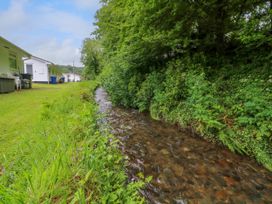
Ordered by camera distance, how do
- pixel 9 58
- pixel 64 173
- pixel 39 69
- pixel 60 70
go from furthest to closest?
pixel 60 70
pixel 39 69
pixel 9 58
pixel 64 173

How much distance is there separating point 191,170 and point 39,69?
26695 millimetres

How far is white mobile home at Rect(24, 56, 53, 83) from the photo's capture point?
990 inches

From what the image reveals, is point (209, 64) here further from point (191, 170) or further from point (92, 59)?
point (92, 59)

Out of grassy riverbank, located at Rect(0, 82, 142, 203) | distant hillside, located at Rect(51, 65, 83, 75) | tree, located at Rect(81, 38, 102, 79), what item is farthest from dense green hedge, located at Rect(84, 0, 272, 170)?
distant hillside, located at Rect(51, 65, 83, 75)

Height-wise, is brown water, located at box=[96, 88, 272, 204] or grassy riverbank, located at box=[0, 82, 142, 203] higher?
grassy riverbank, located at box=[0, 82, 142, 203]

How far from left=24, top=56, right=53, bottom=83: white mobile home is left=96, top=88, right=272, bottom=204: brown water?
24.1m

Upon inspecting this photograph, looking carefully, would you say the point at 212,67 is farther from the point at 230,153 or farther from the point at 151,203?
the point at 151,203

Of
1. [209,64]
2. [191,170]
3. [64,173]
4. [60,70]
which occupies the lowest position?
[191,170]

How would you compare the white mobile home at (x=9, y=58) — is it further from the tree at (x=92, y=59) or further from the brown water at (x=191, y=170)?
the tree at (x=92, y=59)

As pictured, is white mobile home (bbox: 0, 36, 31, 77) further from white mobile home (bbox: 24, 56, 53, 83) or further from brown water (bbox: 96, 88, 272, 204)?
brown water (bbox: 96, 88, 272, 204)

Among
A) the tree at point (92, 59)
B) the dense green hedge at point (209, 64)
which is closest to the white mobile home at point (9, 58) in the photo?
the dense green hedge at point (209, 64)

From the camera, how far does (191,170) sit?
131 inches

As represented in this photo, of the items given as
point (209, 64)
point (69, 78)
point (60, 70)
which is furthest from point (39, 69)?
point (69, 78)

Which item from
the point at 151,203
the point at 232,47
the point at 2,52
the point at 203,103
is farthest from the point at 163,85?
the point at 2,52
